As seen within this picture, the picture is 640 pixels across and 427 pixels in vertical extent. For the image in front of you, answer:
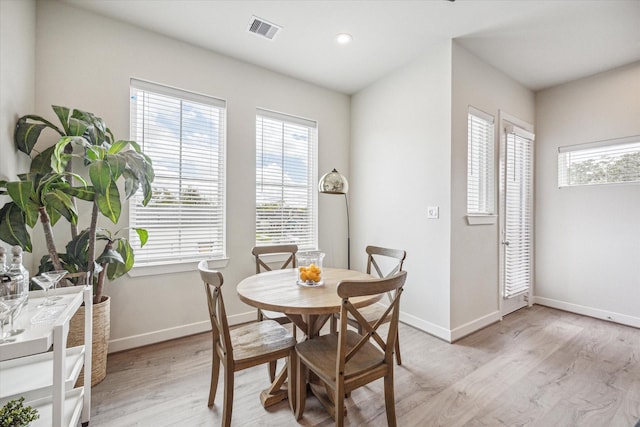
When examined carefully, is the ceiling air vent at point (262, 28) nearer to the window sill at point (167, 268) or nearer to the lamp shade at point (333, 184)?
the lamp shade at point (333, 184)

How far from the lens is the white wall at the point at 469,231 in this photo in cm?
281

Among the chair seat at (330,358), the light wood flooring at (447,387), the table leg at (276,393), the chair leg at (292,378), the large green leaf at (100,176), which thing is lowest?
the light wood flooring at (447,387)

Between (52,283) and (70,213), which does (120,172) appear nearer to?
(70,213)

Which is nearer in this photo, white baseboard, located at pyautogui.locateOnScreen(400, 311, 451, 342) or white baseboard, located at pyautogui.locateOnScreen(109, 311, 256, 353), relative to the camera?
white baseboard, located at pyautogui.locateOnScreen(109, 311, 256, 353)

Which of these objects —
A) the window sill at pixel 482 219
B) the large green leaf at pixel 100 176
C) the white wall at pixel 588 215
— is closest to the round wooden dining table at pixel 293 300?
A: the large green leaf at pixel 100 176

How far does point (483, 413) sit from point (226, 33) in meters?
3.70

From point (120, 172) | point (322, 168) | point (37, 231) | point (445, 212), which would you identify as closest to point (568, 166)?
point (445, 212)

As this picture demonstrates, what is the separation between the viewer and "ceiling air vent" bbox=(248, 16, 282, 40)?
98.6 inches

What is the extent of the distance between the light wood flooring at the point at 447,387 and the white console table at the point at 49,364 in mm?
371

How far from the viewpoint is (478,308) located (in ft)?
10.0

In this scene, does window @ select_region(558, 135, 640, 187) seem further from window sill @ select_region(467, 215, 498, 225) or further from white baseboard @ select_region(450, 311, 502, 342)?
white baseboard @ select_region(450, 311, 502, 342)

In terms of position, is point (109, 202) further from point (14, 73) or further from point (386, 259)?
point (386, 259)

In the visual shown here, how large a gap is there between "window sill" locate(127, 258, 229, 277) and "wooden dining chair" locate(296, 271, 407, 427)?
159 cm

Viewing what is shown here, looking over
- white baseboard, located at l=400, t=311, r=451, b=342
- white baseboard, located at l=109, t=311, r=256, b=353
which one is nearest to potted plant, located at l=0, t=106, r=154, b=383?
white baseboard, located at l=109, t=311, r=256, b=353
